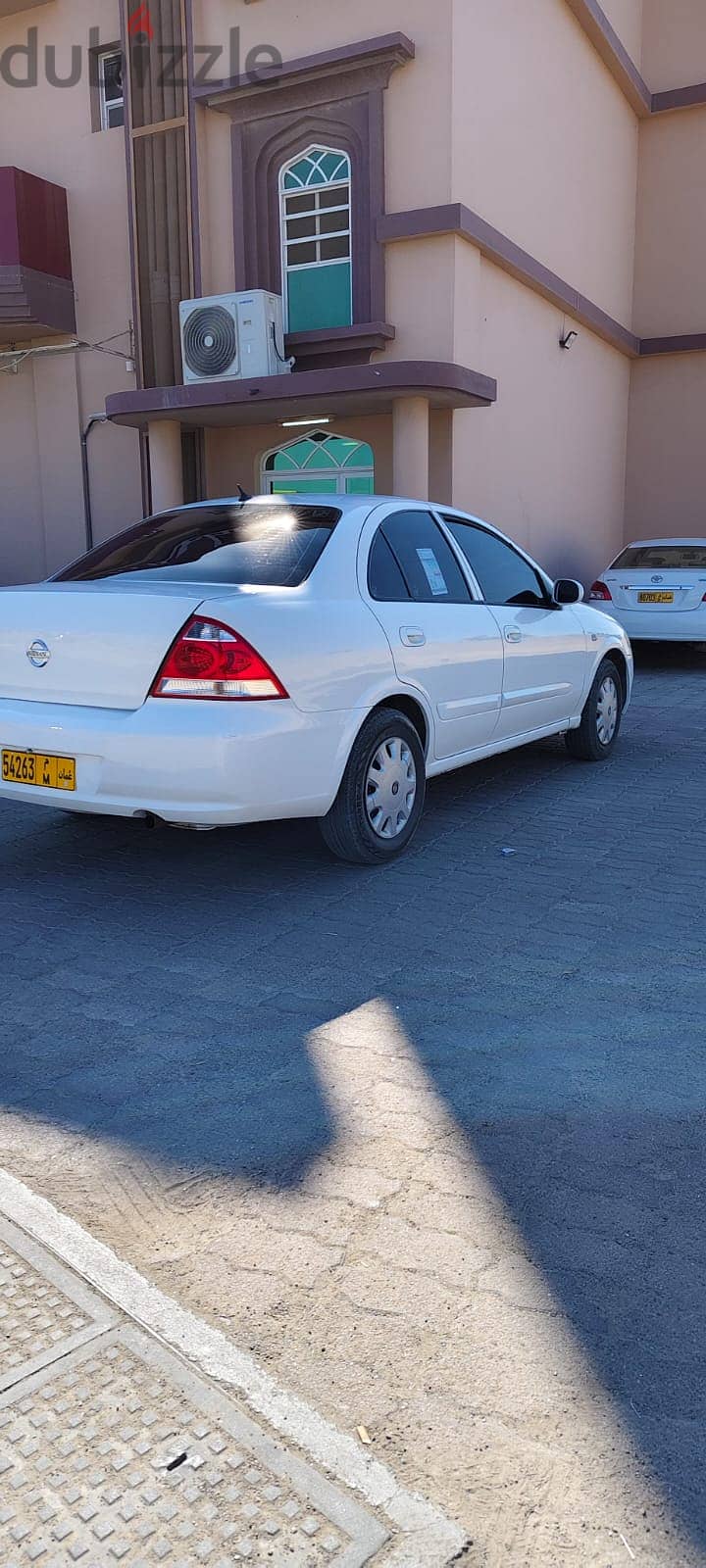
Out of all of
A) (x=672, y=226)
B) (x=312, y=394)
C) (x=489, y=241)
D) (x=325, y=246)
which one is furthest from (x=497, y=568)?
(x=672, y=226)

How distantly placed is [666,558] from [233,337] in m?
5.12

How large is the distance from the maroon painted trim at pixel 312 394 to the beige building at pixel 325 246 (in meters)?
0.03

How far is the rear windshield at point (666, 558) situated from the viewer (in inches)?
487

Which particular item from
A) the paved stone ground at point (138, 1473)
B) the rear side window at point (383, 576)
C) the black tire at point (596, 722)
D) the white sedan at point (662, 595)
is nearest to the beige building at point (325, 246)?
the white sedan at point (662, 595)

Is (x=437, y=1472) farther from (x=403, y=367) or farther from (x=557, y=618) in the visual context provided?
(x=403, y=367)

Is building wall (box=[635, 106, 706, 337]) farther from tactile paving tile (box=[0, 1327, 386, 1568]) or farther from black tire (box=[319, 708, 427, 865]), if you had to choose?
tactile paving tile (box=[0, 1327, 386, 1568])

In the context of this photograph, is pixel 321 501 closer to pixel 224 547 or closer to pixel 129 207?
pixel 224 547

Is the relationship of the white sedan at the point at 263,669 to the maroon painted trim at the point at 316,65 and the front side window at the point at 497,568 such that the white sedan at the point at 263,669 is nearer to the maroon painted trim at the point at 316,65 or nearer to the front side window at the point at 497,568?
the front side window at the point at 497,568

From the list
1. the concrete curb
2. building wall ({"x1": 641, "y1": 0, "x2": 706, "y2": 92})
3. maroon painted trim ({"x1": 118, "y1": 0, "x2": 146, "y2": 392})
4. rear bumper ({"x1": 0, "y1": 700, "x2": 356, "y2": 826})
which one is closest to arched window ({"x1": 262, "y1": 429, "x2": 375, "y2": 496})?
maroon painted trim ({"x1": 118, "y1": 0, "x2": 146, "y2": 392})

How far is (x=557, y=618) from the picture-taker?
675 centimetres

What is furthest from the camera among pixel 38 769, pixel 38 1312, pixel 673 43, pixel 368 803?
pixel 673 43

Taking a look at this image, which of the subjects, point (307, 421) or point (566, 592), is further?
point (307, 421)

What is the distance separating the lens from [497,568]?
6.32 meters

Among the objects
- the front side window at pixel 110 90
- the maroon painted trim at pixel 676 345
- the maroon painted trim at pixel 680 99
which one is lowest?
the maroon painted trim at pixel 676 345
